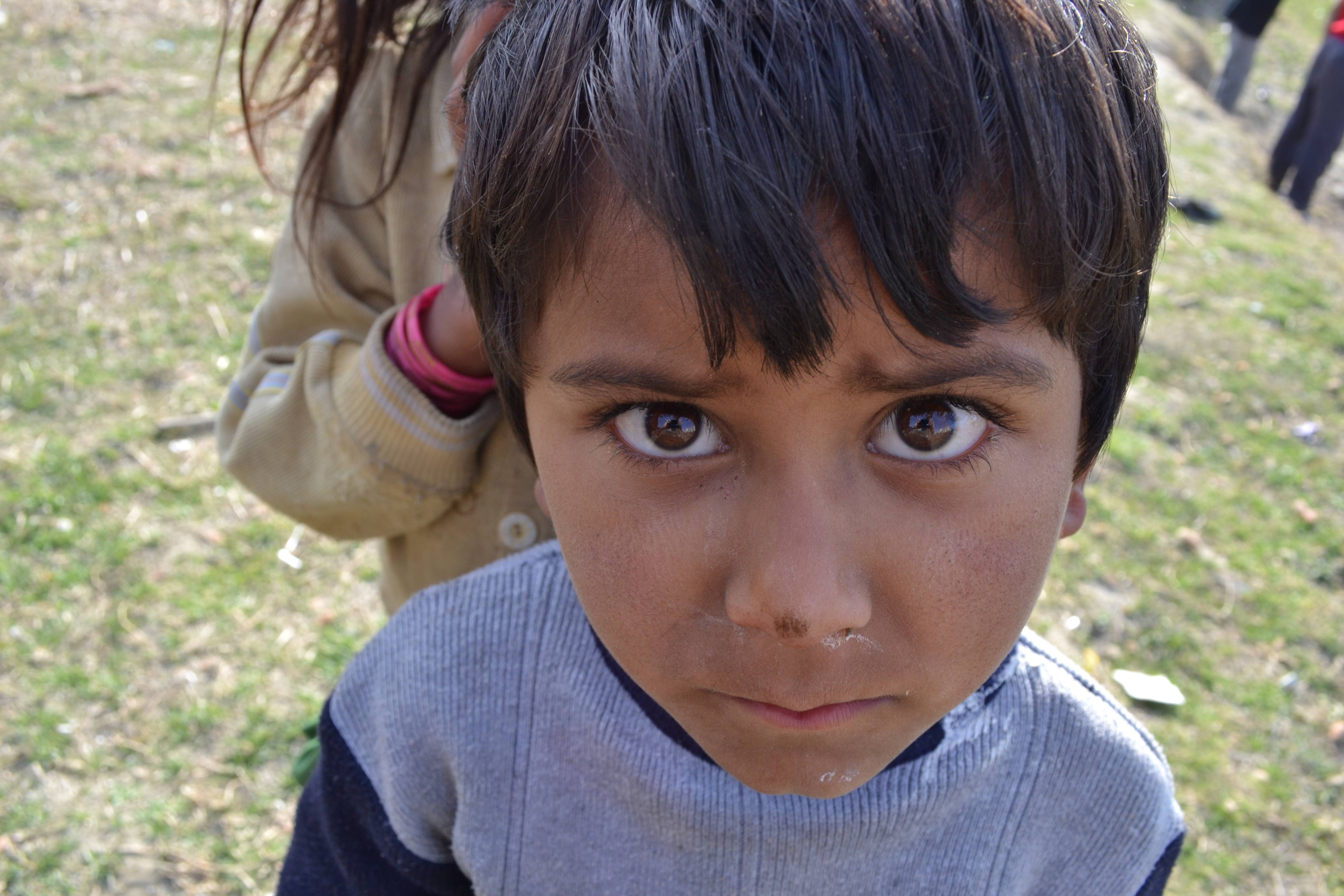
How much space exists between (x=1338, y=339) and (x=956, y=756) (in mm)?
5493

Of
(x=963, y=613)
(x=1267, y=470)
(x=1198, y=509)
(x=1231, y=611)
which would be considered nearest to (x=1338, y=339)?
(x=1267, y=470)

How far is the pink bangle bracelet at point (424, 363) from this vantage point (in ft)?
4.88

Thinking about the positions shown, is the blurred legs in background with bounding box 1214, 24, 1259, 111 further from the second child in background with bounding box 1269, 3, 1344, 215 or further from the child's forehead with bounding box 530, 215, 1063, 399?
the child's forehead with bounding box 530, 215, 1063, 399

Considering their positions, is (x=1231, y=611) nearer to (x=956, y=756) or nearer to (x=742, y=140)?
(x=956, y=756)

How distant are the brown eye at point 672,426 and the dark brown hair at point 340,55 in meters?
0.82

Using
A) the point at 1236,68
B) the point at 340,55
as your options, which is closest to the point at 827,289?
the point at 340,55

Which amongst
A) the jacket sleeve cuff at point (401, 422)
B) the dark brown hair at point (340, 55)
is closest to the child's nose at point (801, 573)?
the jacket sleeve cuff at point (401, 422)

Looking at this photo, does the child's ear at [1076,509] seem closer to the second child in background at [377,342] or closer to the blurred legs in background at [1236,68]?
the second child in background at [377,342]

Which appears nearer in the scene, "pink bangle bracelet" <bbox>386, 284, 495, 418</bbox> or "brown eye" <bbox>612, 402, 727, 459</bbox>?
"brown eye" <bbox>612, 402, 727, 459</bbox>

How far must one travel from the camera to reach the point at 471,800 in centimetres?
137

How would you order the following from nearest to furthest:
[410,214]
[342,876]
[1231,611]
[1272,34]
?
1. [342,876]
2. [410,214]
3. [1231,611]
4. [1272,34]

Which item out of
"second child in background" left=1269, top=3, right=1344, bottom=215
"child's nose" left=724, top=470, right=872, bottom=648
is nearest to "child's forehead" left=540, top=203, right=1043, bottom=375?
"child's nose" left=724, top=470, right=872, bottom=648

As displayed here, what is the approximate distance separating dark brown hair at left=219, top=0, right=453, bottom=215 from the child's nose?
0.98 m

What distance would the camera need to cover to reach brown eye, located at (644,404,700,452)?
3.27 ft
